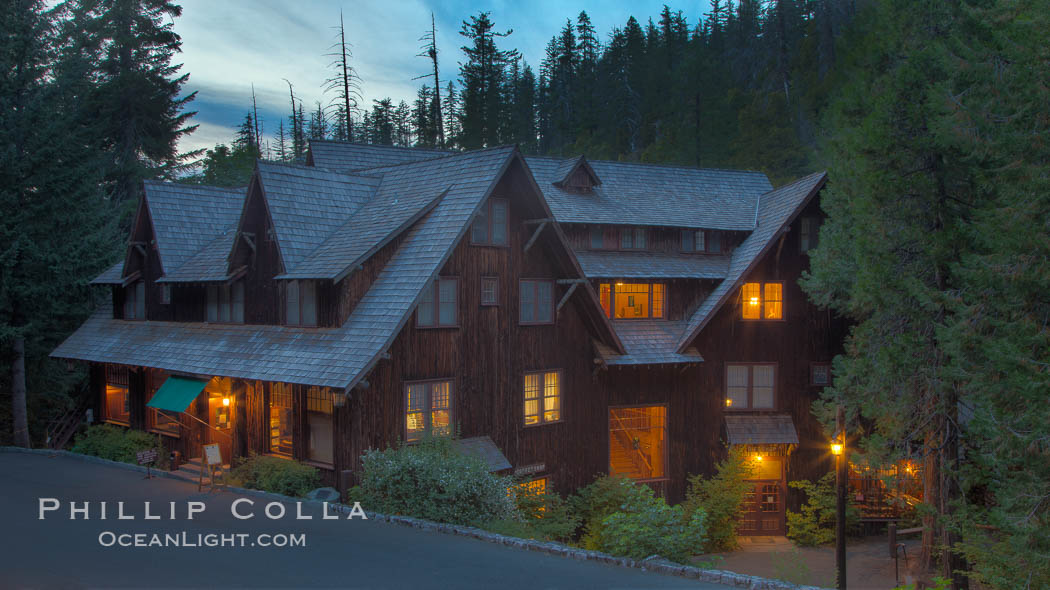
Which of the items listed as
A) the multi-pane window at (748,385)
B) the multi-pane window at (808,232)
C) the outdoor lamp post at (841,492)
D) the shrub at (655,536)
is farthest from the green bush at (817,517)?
the shrub at (655,536)

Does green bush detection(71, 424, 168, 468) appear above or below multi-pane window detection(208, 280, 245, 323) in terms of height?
below

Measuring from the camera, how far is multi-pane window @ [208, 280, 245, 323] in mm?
21375

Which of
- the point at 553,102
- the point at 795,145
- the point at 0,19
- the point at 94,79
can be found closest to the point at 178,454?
the point at 0,19

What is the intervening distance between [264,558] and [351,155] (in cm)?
1858

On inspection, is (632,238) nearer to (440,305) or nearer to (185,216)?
(440,305)

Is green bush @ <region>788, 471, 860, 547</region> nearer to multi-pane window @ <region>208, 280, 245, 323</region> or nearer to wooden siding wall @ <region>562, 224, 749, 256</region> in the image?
wooden siding wall @ <region>562, 224, 749, 256</region>

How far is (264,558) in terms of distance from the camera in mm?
11438

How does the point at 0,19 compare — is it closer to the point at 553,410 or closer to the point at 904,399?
the point at 553,410

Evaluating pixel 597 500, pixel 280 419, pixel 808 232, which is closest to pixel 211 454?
pixel 280 419

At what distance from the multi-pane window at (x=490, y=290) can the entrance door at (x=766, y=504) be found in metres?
11.5

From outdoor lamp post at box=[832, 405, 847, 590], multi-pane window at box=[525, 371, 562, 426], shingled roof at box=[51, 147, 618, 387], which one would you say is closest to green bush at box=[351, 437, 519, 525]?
shingled roof at box=[51, 147, 618, 387]

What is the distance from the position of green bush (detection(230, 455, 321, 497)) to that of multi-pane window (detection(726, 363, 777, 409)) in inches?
552

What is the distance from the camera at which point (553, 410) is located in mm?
21797

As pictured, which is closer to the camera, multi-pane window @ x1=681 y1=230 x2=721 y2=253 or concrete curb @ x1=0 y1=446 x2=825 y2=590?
concrete curb @ x1=0 y1=446 x2=825 y2=590
